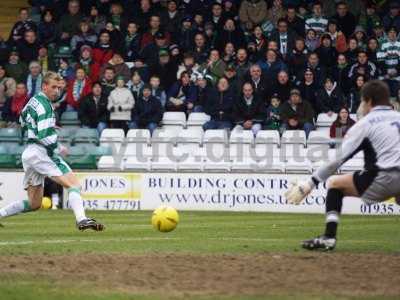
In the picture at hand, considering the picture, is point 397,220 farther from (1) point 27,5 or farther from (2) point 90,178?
(1) point 27,5

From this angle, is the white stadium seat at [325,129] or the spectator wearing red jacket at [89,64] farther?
the spectator wearing red jacket at [89,64]

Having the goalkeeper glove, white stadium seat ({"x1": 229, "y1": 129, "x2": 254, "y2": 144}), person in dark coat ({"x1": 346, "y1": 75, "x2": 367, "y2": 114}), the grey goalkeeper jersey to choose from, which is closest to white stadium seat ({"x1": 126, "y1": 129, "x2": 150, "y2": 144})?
white stadium seat ({"x1": 229, "y1": 129, "x2": 254, "y2": 144})

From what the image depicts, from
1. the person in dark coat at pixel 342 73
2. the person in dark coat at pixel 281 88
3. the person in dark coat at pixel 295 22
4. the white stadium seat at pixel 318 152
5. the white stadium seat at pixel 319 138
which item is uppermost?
the person in dark coat at pixel 295 22

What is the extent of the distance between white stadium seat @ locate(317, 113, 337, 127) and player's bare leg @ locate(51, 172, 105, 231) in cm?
1135

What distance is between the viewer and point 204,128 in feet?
84.4

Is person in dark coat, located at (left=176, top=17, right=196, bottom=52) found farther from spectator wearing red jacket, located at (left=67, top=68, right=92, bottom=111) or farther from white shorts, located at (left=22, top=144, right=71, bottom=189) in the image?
white shorts, located at (left=22, top=144, right=71, bottom=189)

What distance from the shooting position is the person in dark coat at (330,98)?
25469mm

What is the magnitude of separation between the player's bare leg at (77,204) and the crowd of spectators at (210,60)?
34.4 ft

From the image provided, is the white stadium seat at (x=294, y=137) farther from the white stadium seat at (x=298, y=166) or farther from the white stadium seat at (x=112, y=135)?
the white stadium seat at (x=112, y=135)

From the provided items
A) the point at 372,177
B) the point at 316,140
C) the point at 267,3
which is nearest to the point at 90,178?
the point at 316,140

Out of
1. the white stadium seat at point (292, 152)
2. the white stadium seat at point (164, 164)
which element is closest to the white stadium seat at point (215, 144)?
the white stadium seat at point (164, 164)

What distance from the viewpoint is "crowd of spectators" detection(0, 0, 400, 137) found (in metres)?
25.7

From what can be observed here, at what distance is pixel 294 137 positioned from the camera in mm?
24828

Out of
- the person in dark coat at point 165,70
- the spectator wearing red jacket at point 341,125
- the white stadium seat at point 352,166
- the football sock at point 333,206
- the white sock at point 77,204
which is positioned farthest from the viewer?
the person in dark coat at point 165,70
